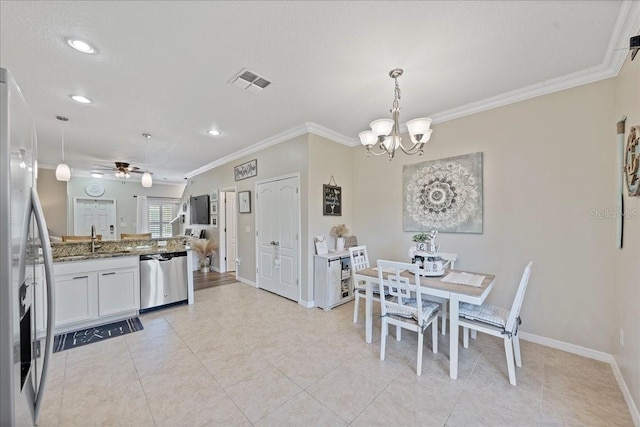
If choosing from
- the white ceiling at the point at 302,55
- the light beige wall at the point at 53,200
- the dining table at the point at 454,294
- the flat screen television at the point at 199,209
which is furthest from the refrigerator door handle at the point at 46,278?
the light beige wall at the point at 53,200

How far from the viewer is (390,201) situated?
3.86m

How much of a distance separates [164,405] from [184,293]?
228 cm

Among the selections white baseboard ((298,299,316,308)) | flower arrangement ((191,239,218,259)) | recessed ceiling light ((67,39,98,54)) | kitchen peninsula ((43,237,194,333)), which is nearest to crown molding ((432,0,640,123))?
white baseboard ((298,299,316,308))

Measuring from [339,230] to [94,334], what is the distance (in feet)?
10.9

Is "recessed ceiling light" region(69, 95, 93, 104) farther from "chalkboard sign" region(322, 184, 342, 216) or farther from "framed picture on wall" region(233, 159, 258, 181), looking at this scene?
"chalkboard sign" region(322, 184, 342, 216)

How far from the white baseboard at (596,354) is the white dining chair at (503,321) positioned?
0.60 meters

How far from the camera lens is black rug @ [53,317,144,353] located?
2.68m

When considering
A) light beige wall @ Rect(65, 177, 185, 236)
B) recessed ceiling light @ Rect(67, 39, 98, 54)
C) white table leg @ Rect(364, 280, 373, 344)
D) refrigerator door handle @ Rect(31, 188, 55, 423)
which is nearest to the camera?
refrigerator door handle @ Rect(31, 188, 55, 423)

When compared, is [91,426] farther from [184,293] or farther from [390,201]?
[390,201]

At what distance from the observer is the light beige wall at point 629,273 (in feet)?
5.62

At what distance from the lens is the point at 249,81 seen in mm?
2504

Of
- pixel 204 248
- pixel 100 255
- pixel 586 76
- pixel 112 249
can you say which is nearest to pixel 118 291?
pixel 100 255

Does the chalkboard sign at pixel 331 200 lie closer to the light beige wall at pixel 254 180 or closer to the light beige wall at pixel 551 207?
the light beige wall at pixel 254 180

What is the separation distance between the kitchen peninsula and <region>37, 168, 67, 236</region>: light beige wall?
468cm
